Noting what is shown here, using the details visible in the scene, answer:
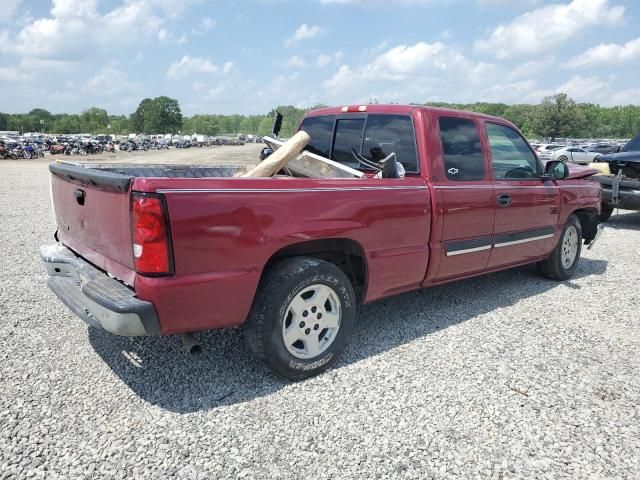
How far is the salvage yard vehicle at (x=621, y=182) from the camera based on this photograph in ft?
30.3

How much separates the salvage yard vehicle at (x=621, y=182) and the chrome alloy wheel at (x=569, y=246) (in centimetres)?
408

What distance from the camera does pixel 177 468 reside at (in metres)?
2.46

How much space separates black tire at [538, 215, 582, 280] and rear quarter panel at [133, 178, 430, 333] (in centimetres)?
298

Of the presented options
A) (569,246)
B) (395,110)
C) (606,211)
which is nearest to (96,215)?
(395,110)

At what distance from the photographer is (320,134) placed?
4730mm

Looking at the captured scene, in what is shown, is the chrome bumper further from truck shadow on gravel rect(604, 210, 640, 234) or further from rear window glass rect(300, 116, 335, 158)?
truck shadow on gravel rect(604, 210, 640, 234)

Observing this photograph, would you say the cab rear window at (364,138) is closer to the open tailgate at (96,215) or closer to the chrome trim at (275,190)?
the chrome trim at (275,190)

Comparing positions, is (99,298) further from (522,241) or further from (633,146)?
(633,146)

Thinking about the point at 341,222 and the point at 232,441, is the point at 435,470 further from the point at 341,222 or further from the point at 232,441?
the point at 341,222

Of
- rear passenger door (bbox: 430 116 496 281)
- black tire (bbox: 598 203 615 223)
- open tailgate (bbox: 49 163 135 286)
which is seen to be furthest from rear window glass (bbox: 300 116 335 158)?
black tire (bbox: 598 203 615 223)

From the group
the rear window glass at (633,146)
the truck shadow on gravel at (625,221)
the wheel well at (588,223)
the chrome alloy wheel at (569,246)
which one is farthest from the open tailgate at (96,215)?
the rear window glass at (633,146)

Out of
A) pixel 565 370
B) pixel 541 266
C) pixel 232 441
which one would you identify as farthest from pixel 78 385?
pixel 541 266

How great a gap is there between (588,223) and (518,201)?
87.2 inches

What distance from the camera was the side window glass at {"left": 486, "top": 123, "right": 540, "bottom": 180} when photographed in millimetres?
4707
